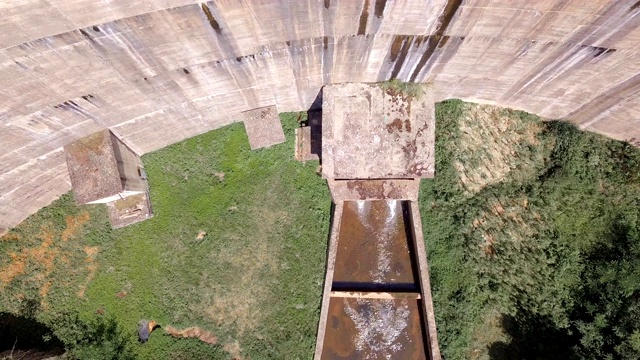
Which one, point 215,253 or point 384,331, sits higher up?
point 215,253

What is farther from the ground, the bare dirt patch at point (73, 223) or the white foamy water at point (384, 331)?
the bare dirt patch at point (73, 223)

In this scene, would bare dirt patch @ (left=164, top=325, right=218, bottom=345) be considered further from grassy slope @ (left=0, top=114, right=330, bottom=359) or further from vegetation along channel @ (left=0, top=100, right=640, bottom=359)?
grassy slope @ (left=0, top=114, right=330, bottom=359)

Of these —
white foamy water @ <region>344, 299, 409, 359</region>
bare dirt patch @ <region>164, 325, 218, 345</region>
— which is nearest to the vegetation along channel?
bare dirt patch @ <region>164, 325, 218, 345</region>

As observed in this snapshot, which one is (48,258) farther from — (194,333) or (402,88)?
(402,88)

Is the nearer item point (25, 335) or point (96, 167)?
point (96, 167)

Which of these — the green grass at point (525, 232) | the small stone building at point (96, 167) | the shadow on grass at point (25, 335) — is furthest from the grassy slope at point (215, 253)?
the green grass at point (525, 232)

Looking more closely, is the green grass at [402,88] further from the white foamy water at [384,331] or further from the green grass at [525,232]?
the white foamy water at [384,331]

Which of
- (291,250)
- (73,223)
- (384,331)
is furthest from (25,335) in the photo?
(384,331)

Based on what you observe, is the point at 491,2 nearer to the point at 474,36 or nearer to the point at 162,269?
the point at 474,36
